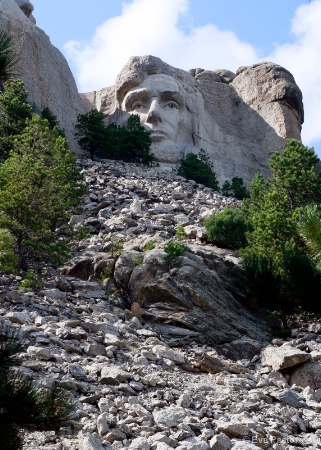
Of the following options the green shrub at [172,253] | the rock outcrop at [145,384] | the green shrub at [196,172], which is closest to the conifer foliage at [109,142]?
the green shrub at [196,172]

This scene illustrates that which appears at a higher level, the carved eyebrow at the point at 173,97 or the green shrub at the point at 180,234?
the carved eyebrow at the point at 173,97

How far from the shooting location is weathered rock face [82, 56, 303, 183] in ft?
147

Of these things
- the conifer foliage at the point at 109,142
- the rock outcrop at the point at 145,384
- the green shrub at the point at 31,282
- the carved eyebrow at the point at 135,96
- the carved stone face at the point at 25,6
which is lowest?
the rock outcrop at the point at 145,384

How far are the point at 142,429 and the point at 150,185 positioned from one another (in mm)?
21924

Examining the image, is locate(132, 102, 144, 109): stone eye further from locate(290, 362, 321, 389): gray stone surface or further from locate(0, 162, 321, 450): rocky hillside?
locate(290, 362, 321, 389): gray stone surface

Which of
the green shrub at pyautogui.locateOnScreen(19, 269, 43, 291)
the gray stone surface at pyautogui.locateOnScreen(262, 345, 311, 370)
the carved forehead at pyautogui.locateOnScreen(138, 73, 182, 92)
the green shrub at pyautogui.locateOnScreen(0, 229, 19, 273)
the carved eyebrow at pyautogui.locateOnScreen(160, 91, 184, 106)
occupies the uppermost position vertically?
the carved forehead at pyautogui.locateOnScreen(138, 73, 182, 92)

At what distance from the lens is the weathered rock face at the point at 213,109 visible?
147 ft

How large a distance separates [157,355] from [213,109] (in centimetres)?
4134

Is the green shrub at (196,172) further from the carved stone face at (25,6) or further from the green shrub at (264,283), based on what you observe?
the green shrub at (264,283)

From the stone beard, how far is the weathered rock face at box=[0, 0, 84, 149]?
13.7 ft

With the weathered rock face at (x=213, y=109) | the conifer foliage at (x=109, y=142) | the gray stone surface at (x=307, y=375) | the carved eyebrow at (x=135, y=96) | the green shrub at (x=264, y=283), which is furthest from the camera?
the carved eyebrow at (x=135, y=96)

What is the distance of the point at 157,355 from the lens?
38.8ft

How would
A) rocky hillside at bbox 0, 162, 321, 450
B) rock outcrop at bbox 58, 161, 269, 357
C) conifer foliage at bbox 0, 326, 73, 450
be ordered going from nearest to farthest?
conifer foliage at bbox 0, 326, 73, 450, rocky hillside at bbox 0, 162, 321, 450, rock outcrop at bbox 58, 161, 269, 357

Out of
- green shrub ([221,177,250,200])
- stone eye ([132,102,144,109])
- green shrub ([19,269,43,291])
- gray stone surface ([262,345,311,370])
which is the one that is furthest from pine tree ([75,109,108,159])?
gray stone surface ([262,345,311,370])
